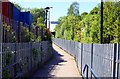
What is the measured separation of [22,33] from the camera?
18.1 metres

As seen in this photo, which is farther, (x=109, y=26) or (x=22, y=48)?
(x=109, y=26)

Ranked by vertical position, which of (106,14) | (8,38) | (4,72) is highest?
(106,14)

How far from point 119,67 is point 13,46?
7660 mm

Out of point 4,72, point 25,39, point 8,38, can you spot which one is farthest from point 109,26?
point 4,72

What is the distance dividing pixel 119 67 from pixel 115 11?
834 inches

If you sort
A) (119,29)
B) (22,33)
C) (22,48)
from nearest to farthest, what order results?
1. (22,48)
2. (22,33)
3. (119,29)

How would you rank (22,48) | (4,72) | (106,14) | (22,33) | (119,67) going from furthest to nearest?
(106,14), (22,33), (22,48), (4,72), (119,67)

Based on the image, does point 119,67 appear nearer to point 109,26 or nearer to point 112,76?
point 112,76

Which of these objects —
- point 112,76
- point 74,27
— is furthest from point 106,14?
point 74,27

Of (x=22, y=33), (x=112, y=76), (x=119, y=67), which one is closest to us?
(x=119, y=67)

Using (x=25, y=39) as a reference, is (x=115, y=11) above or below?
above

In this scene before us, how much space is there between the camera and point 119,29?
84.7 ft

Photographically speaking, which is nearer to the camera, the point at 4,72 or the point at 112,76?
the point at 112,76

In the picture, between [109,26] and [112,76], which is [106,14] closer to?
[109,26]
